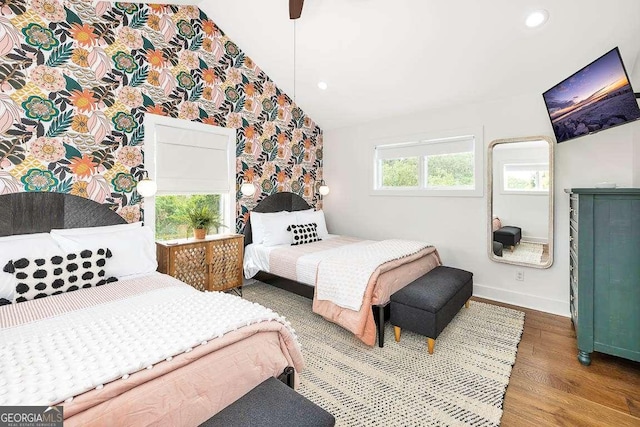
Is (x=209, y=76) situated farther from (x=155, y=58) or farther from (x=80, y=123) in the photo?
(x=80, y=123)

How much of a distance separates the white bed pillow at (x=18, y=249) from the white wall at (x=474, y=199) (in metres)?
3.56

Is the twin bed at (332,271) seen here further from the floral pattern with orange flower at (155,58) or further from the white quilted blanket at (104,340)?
the floral pattern with orange flower at (155,58)

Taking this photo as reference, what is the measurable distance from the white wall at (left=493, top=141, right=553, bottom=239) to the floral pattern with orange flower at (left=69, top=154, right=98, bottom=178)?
408 centimetres

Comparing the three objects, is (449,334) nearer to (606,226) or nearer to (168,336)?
(606,226)

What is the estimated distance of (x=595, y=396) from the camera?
6.32 ft

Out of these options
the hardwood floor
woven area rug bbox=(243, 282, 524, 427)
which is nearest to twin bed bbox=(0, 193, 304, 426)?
woven area rug bbox=(243, 282, 524, 427)

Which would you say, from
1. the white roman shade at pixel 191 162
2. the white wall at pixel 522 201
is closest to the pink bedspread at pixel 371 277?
the white wall at pixel 522 201

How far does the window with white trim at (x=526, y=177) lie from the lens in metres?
3.23

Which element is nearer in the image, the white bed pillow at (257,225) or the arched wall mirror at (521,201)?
the arched wall mirror at (521,201)

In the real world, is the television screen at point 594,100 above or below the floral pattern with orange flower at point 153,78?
below

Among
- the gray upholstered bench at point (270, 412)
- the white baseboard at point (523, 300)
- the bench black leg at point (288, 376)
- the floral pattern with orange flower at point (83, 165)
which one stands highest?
the floral pattern with orange flower at point (83, 165)

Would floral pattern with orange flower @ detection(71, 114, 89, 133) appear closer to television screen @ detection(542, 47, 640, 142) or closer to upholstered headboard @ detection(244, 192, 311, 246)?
upholstered headboard @ detection(244, 192, 311, 246)

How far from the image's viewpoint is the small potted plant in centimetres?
338

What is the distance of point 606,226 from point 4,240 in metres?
4.21
